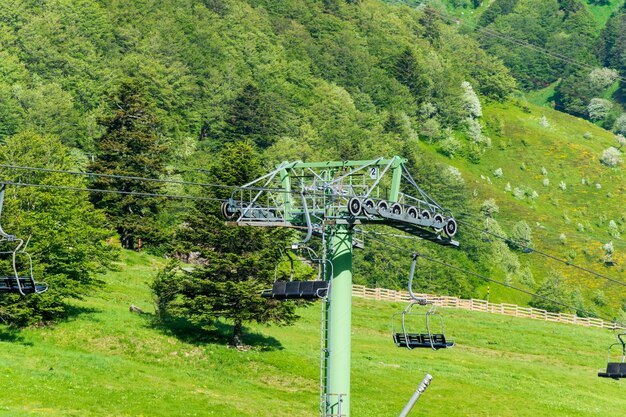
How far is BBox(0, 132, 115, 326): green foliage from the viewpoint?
Answer: 76938 mm

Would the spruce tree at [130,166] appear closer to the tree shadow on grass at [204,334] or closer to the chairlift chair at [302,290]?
the tree shadow on grass at [204,334]

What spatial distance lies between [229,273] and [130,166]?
141 ft

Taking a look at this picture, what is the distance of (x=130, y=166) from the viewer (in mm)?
121938

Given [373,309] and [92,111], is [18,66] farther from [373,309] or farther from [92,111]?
[373,309]

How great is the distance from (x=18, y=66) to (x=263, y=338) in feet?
374

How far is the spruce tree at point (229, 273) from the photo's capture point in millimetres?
80438

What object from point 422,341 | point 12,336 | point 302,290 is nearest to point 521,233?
point 12,336

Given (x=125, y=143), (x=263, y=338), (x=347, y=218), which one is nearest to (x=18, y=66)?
(x=125, y=143)

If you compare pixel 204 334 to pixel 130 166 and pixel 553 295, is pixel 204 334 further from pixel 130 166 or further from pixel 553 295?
pixel 553 295

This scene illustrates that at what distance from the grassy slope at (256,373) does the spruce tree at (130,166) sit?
14.0 meters

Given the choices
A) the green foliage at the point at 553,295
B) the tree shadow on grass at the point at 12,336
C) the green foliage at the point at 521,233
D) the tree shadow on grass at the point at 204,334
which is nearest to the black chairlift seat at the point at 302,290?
the tree shadow on grass at the point at 12,336

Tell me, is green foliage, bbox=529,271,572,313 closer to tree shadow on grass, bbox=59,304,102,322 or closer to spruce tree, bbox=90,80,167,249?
spruce tree, bbox=90,80,167,249

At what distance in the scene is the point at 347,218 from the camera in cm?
4775

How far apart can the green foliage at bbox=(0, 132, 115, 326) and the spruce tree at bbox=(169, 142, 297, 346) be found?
643cm
